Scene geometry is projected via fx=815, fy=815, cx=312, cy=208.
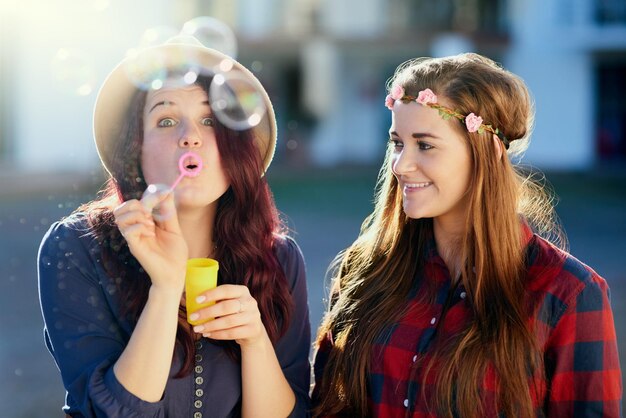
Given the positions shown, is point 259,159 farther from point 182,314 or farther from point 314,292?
point 314,292

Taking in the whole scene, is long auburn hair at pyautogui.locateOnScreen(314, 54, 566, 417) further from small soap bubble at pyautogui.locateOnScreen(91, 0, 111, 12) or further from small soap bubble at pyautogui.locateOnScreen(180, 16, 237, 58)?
small soap bubble at pyautogui.locateOnScreen(91, 0, 111, 12)

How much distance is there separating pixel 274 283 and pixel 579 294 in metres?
0.83

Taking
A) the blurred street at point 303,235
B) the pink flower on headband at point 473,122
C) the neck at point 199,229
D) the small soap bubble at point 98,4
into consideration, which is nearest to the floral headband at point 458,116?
the pink flower on headband at point 473,122

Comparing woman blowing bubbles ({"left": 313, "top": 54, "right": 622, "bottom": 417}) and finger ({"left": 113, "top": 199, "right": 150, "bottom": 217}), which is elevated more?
finger ({"left": 113, "top": 199, "right": 150, "bottom": 217})

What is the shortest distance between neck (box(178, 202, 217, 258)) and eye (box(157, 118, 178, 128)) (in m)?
0.26

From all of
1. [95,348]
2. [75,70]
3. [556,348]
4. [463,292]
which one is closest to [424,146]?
[463,292]

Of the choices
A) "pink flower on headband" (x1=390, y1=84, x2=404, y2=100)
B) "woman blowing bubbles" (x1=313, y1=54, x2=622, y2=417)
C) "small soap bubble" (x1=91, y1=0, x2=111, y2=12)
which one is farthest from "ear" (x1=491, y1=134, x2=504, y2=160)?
"small soap bubble" (x1=91, y1=0, x2=111, y2=12)

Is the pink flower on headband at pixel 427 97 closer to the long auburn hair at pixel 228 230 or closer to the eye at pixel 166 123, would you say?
the long auburn hair at pixel 228 230

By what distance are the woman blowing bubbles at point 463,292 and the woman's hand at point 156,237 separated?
0.59 metres

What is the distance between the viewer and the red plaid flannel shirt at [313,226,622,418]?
2.03 metres

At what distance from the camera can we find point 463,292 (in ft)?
7.35

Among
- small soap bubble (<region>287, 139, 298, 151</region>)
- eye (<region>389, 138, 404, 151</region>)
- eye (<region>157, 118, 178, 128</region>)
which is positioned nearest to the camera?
eye (<region>157, 118, 178, 128</region>)

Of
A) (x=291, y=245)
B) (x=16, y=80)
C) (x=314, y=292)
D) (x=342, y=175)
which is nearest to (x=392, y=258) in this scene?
(x=291, y=245)

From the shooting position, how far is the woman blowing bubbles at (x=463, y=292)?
2047 mm
